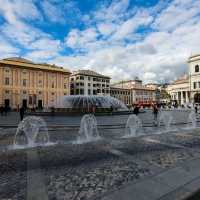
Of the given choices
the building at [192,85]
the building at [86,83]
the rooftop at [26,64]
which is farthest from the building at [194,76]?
the rooftop at [26,64]

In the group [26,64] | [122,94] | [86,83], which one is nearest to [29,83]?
[26,64]

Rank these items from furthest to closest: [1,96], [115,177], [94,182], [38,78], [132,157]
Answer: [38,78], [1,96], [132,157], [115,177], [94,182]

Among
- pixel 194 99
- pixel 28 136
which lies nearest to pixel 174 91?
pixel 194 99

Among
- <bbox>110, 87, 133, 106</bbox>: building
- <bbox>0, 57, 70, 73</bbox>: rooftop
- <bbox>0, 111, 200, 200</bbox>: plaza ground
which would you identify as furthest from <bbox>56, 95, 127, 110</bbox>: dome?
<bbox>110, 87, 133, 106</bbox>: building

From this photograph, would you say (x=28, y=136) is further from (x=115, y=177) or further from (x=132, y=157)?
(x=115, y=177)

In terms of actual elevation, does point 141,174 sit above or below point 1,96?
below

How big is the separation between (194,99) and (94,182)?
75.2m

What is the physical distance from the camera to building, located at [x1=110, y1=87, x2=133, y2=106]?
9906 cm

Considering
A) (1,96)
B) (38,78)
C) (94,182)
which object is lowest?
(94,182)

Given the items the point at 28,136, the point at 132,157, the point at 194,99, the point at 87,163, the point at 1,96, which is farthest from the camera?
the point at 194,99

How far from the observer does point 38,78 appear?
2349 inches

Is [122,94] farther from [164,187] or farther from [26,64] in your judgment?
[164,187]

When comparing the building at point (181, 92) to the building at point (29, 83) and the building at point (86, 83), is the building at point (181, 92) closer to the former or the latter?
the building at point (86, 83)

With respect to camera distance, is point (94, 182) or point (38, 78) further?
point (38, 78)
